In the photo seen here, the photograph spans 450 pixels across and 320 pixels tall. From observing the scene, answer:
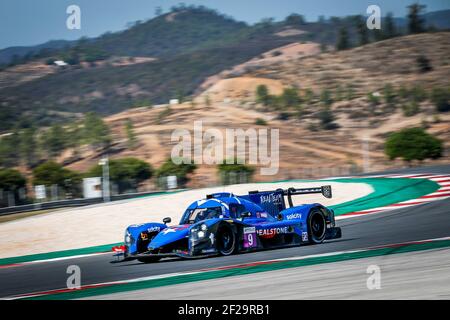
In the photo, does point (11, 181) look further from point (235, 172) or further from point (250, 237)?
point (250, 237)

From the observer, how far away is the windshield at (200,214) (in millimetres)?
12344

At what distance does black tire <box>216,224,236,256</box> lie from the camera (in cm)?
1175

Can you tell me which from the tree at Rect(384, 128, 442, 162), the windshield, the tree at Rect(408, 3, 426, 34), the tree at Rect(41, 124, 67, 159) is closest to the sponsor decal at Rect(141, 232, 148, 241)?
the windshield

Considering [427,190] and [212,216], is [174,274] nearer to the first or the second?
[212,216]

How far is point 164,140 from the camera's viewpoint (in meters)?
63.8

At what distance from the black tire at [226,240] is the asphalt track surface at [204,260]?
16cm

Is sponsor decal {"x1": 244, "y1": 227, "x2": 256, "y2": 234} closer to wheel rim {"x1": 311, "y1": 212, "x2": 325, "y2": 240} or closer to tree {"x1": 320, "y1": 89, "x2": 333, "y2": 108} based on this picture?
wheel rim {"x1": 311, "y1": 212, "x2": 325, "y2": 240}

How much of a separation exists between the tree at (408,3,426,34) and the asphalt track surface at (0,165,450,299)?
103316 mm

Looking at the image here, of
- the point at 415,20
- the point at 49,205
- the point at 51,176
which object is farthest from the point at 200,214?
the point at 415,20

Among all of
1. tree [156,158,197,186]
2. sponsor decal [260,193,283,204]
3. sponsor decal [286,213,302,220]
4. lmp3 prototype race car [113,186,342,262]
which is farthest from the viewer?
tree [156,158,197,186]

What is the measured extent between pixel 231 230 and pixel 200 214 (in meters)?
0.83

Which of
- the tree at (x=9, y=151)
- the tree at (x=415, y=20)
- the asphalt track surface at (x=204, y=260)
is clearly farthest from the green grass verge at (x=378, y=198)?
the tree at (x=415, y=20)

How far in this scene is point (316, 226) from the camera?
1323 centimetres

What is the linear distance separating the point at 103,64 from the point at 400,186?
133537mm
